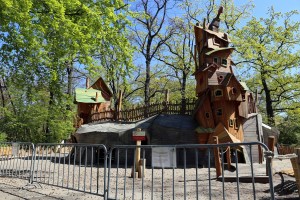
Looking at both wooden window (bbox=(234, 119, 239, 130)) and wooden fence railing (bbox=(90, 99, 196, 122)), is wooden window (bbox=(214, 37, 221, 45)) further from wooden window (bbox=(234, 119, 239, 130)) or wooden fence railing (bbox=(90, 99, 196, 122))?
wooden window (bbox=(234, 119, 239, 130))

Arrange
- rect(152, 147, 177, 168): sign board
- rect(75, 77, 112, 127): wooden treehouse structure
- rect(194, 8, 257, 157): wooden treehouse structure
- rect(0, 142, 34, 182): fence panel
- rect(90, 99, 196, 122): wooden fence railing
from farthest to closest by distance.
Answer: rect(75, 77, 112, 127): wooden treehouse structure → rect(90, 99, 196, 122): wooden fence railing → rect(194, 8, 257, 157): wooden treehouse structure → rect(0, 142, 34, 182): fence panel → rect(152, 147, 177, 168): sign board

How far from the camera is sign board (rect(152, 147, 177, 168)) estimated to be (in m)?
5.34

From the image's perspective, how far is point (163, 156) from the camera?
5.46 m

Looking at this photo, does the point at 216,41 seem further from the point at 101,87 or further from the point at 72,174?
the point at 101,87

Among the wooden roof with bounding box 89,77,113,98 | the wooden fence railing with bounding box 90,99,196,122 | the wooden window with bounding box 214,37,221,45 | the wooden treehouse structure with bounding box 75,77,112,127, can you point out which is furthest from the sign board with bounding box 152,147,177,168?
the wooden roof with bounding box 89,77,113,98

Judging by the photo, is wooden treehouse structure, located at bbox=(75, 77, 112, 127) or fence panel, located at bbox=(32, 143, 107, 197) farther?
wooden treehouse structure, located at bbox=(75, 77, 112, 127)

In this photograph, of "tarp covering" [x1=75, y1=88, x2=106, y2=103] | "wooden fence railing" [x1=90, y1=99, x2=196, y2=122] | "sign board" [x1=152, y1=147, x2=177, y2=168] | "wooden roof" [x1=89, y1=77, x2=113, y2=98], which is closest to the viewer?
"sign board" [x1=152, y1=147, x2=177, y2=168]

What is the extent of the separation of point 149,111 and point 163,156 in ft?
47.8

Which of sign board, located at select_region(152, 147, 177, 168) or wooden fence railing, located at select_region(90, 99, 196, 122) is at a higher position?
wooden fence railing, located at select_region(90, 99, 196, 122)

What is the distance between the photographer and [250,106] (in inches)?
741

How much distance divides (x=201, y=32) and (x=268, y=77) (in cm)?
1396

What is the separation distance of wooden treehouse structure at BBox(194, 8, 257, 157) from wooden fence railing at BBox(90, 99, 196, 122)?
131cm

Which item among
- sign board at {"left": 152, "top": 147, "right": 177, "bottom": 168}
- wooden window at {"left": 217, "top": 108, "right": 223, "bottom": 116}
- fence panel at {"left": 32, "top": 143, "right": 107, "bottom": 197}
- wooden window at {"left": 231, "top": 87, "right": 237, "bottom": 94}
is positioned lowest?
fence panel at {"left": 32, "top": 143, "right": 107, "bottom": 197}

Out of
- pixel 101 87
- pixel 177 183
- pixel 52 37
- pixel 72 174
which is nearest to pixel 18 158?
pixel 72 174
